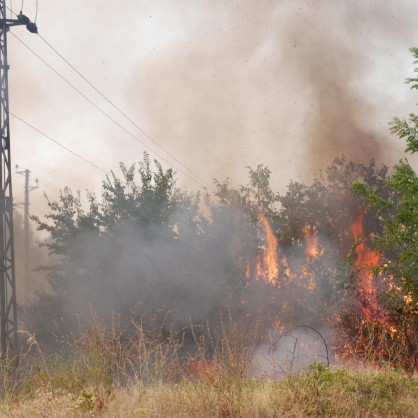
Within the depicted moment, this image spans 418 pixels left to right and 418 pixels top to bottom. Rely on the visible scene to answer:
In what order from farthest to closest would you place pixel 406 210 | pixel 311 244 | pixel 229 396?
pixel 311 244 < pixel 406 210 < pixel 229 396

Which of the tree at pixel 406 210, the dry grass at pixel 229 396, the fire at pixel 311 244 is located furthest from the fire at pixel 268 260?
the dry grass at pixel 229 396

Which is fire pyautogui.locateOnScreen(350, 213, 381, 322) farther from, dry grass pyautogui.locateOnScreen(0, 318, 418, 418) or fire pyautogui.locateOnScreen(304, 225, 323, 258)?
dry grass pyautogui.locateOnScreen(0, 318, 418, 418)

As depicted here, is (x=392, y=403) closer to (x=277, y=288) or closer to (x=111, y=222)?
(x=277, y=288)

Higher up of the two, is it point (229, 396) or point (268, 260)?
point (268, 260)

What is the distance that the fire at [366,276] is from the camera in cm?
1522

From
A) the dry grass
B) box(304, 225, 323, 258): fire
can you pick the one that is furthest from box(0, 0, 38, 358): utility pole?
box(304, 225, 323, 258): fire

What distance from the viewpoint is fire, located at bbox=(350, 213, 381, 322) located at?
15219mm

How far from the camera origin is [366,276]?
16125mm

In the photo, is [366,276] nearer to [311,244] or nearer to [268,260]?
[311,244]

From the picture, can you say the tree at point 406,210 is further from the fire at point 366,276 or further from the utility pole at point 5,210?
the utility pole at point 5,210

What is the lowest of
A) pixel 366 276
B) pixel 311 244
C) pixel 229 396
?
pixel 229 396

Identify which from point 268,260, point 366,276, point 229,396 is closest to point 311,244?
point 268,260

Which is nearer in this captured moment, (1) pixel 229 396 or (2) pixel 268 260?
(1) pixel 229 396

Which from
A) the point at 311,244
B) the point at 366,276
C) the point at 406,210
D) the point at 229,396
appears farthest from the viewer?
the point at 311,244
